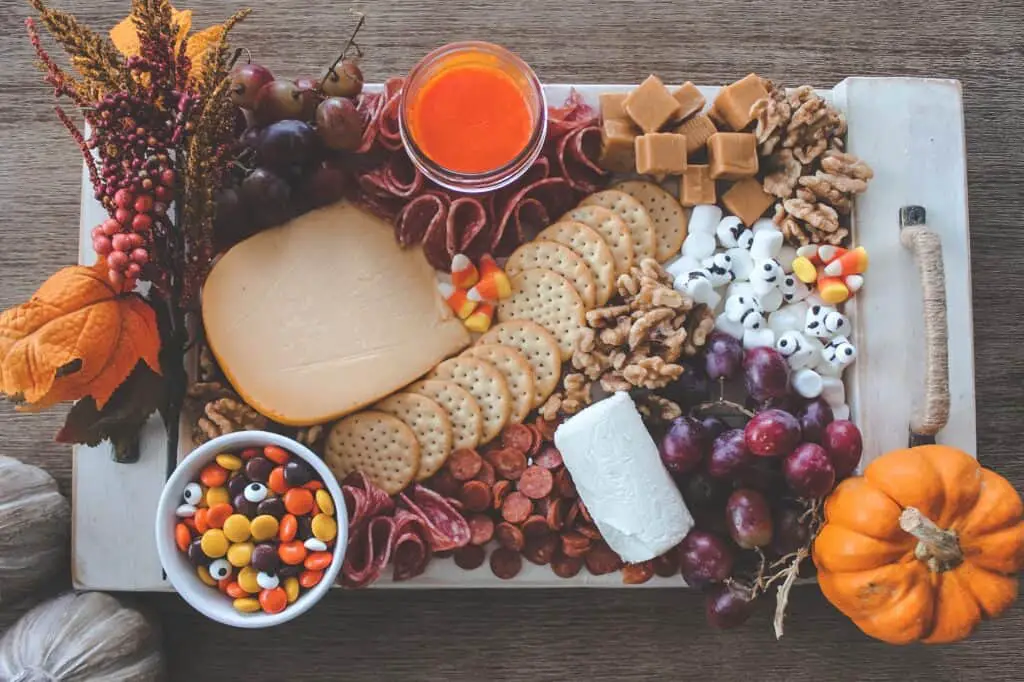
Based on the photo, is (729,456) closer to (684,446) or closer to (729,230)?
(684,446)

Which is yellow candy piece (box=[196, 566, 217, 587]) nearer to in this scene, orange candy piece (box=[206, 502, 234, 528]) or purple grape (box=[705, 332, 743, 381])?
orange candy piece (box=[206, 502, 234, 528])

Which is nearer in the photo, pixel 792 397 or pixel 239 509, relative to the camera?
pixel 239 509

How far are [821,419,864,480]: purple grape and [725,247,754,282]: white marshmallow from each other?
25cm

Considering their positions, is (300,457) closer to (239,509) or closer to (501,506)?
(239,509)

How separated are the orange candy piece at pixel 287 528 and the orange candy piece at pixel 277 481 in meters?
0.04

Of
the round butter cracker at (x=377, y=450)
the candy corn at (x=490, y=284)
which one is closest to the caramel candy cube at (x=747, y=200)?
the candy corn at (x=490, y=284)

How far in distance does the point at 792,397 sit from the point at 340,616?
79 centimetres

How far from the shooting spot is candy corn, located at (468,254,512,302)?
130 centimetres

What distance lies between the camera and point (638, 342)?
1.26 metres

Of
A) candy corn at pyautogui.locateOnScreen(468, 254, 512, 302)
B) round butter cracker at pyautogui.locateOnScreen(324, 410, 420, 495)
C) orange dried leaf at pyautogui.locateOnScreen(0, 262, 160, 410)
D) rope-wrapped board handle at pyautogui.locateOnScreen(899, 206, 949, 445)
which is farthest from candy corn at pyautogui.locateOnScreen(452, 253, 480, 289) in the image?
rope-wrapped board handle at pyautogui.locateOnScreen(899, 206, 949, 445)

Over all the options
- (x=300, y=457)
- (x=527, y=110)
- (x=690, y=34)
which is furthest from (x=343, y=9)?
(x=300, y=457)

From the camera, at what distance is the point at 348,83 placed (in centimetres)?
127

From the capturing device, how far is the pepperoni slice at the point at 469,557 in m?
1.29

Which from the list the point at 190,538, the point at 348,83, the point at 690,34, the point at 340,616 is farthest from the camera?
the point at 690,34
